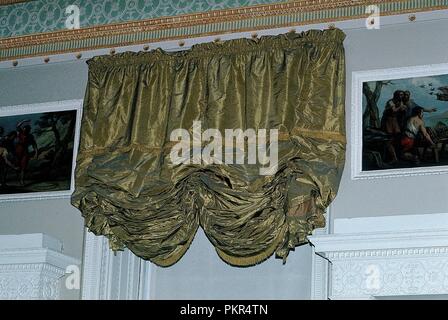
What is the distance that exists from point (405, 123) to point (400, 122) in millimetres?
39

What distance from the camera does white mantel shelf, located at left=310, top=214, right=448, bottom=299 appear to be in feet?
23.2

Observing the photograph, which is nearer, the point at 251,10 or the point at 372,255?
the point at 372,255

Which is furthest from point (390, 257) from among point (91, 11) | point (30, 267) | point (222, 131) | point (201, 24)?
point (91, 11)

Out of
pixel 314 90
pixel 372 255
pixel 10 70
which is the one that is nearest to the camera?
pixel 372 255

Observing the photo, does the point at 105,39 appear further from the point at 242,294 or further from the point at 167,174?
the point at 242,294

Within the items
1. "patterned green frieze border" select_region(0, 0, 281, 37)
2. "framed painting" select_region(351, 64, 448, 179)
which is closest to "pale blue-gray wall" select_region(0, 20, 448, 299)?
"framed painting" select_region(351, 64, 448, 179)

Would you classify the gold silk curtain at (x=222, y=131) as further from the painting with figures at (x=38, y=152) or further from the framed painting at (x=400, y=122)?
the painting with figures at (x=38, y=152)

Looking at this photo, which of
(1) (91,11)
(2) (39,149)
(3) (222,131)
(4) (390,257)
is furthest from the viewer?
(1) (91,11)

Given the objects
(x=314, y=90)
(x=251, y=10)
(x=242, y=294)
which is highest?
(x=251, y=10)

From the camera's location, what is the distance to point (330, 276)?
7547 millimetres

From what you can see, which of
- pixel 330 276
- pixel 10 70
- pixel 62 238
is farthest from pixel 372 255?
pixel 10 70

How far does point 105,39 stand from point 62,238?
1.65 metres

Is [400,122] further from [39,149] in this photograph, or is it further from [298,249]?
[39,149]

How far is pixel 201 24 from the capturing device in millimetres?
8414
